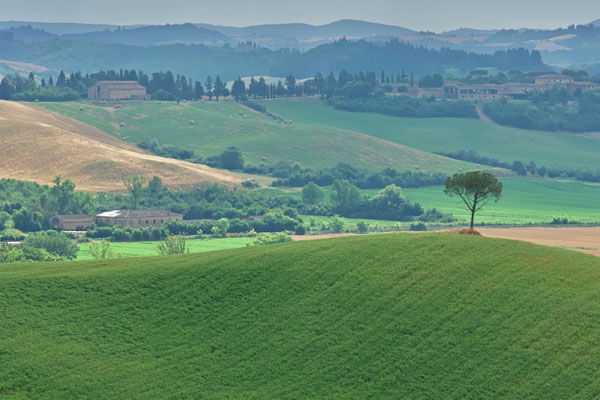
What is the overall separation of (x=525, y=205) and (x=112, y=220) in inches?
2730

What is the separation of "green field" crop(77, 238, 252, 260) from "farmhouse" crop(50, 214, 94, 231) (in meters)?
13.5

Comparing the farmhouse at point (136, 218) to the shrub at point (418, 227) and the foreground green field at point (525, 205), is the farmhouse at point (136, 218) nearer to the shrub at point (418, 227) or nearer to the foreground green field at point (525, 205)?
the shrub at point (418, 227)

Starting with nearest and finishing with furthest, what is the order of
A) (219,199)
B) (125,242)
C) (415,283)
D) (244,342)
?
(244,342)
(415,283)
(125,242)
(219,199)

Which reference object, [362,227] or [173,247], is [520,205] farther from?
[173,247]

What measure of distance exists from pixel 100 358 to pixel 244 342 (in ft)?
22.3

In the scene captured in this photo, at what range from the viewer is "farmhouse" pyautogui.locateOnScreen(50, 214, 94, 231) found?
14762 cm

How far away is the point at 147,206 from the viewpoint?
544 ft

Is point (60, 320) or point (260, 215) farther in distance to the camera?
point (260, 215)

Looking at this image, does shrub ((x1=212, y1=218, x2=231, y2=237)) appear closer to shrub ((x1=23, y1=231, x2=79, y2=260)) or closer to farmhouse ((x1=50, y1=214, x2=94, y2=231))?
farmhouse ((x1=50, y1=214, x2=94, y2=231))

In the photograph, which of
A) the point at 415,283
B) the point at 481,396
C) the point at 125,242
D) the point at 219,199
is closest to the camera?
the point at 481,396

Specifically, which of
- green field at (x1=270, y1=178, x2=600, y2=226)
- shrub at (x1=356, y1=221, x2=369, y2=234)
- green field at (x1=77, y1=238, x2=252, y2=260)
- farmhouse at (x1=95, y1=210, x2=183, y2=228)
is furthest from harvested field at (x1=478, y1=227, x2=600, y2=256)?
farmhouse at (x1=95, y1=210, x2=183, y2=228)

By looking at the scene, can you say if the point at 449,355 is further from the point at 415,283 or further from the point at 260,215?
the point at 260,215

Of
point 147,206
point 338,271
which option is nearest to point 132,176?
point 147,206

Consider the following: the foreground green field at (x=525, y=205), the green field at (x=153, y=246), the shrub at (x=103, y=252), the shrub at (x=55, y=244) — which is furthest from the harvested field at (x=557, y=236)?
the shrub at (x=55, y=244)
